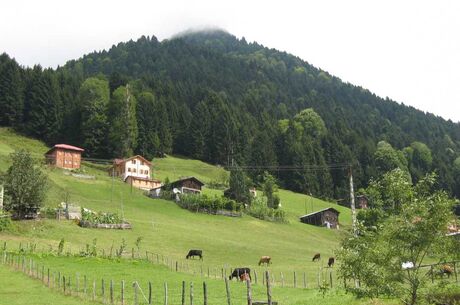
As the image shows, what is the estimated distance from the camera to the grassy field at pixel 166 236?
44.2 meters

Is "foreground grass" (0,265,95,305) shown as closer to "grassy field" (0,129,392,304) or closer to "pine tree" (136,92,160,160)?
"grassy field" (0,129,392,304)

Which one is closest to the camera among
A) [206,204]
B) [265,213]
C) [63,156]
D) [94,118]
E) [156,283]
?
[156,283]

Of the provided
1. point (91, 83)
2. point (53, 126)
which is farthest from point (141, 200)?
point (91, 83)

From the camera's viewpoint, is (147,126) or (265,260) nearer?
(265,260)

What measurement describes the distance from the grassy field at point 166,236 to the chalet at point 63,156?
3.92 m

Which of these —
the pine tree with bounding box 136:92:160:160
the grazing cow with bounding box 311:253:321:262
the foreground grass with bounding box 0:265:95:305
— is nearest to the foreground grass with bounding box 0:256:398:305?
the foreground grass with bounding box 0:265:95:305

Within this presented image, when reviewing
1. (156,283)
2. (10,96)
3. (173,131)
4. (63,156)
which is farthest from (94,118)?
(156,283)

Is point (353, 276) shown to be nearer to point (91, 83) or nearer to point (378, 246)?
point (378, 246)

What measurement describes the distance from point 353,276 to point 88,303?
1579 cm

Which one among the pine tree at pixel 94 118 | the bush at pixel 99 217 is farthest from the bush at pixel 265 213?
the pine tree at pixel 94 118

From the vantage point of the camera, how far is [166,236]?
6581 centimetres

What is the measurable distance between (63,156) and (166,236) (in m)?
53.3

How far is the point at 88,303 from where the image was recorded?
28141 millimetres

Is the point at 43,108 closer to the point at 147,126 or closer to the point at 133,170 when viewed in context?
the point at 147,126
